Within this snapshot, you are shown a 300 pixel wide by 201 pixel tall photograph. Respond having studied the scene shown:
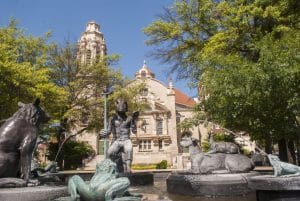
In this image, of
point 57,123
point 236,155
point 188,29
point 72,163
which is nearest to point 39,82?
point 57,123

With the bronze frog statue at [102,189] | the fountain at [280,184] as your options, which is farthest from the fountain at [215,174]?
the bronze frog statue at [102,189]

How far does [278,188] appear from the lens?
6.14 m

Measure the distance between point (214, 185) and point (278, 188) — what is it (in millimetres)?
2440

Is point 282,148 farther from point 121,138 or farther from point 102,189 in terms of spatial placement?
point 102,189

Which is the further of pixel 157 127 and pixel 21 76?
pixel 157 127

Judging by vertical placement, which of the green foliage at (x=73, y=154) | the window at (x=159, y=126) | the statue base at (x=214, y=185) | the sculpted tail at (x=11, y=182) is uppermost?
the window at (x=159, y=126)

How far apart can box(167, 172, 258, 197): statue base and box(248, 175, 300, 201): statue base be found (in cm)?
194

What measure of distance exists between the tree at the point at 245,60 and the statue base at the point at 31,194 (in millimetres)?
11883

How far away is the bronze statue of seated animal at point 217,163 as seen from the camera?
30.6ft

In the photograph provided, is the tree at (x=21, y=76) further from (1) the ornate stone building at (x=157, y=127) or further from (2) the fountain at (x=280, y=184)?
(1) the ornate stone building at (x=157, y=127)

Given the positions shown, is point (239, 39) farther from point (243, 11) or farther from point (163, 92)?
point (163, 92)

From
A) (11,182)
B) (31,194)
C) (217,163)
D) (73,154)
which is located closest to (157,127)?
(73,154)

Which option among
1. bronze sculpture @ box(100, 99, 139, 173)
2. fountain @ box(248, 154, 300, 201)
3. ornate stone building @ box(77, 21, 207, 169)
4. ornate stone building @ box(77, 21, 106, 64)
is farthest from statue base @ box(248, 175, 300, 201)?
ornate stone building @ box(77, 21, 106, 64)

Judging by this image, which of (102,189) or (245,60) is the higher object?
(245,60)
